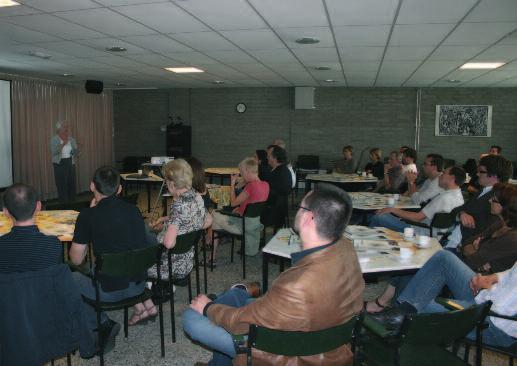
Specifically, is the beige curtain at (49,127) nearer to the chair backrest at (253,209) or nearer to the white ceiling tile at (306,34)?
the white ceiling tile at (306,34)

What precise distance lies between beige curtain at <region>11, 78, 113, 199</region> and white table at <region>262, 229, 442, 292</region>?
807cm

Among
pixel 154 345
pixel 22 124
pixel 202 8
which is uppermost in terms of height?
pixel 202 8

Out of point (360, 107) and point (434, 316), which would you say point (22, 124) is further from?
point (434, 316)

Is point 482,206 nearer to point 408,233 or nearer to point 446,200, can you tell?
point 446,200

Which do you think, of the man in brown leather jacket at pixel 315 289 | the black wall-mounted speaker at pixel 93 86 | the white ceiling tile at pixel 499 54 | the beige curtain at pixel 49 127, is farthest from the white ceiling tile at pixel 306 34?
the beige curtain at pixel 49 127

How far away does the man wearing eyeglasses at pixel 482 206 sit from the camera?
3.79 meters

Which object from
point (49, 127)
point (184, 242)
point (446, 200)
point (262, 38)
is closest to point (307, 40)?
point (262, 38)

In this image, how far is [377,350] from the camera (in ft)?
7.32

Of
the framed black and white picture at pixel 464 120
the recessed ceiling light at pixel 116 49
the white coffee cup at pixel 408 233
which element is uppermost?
the recessed ceiling light at pixel 116 49

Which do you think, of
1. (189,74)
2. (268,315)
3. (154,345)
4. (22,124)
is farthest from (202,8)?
(22,124)

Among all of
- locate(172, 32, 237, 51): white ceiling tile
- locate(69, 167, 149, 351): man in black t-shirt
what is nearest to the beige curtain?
locate(172, 32, 237, 51): white ceiling tile

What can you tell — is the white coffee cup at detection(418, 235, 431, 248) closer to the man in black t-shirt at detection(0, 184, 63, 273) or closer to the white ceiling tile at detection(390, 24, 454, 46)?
the man in black t-shirt at detection(0, 184, 63, 273)

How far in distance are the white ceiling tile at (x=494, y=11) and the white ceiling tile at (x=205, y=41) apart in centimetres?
274

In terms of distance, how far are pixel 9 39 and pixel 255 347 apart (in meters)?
5.47
